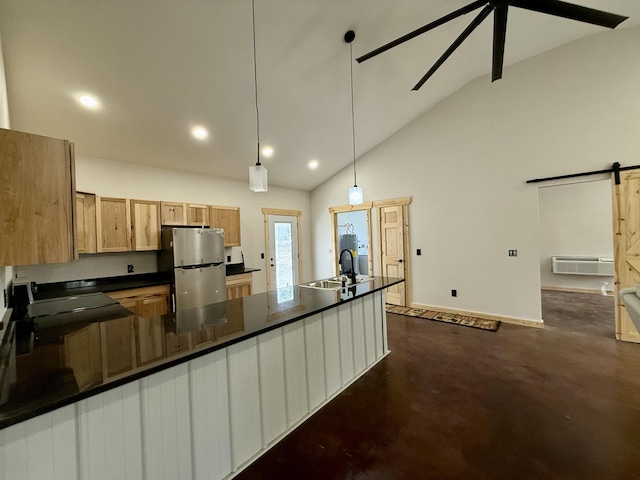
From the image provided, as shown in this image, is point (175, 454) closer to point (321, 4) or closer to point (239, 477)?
point (239, 477)

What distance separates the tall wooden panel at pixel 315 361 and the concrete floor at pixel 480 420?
0.39 ft

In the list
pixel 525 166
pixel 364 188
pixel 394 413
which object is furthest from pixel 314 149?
pixel 394 413

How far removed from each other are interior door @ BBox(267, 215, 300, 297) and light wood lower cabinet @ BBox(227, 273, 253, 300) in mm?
814

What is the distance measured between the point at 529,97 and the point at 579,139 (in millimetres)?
877

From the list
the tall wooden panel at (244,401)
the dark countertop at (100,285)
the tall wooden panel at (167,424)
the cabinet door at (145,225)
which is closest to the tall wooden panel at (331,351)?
the tall wooden panel at (244,401)

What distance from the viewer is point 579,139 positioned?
12.0ft

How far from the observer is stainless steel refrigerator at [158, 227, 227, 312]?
3.71m

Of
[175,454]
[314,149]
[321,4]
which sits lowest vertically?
[175,454]

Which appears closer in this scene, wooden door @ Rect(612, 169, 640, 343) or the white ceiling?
the white ceiling

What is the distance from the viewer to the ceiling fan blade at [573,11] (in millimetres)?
1704

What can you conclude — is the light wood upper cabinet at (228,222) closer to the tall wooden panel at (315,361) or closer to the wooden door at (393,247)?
the wooden door at (393,247)

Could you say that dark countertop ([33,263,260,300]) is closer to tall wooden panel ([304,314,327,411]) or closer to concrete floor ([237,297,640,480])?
tall wooden panel ([304,314,327,411])

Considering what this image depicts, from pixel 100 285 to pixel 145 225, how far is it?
3.00ft

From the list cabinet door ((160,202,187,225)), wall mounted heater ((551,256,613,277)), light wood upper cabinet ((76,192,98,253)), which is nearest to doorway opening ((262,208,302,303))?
cabinet door ((160,202,187,225))
